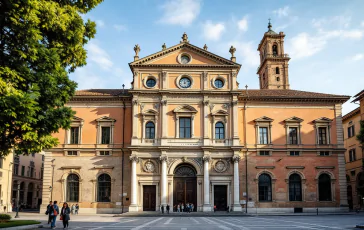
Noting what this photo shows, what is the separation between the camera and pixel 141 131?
42.9 m

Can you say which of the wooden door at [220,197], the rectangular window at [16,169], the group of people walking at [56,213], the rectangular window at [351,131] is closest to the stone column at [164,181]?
the wooden door at [220,197]

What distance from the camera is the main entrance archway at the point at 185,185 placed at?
4200 cm

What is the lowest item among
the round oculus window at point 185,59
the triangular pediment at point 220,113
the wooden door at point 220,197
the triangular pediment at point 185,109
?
the wooden door at point 220,197

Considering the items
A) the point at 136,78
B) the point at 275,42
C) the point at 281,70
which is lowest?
the point at 136,78

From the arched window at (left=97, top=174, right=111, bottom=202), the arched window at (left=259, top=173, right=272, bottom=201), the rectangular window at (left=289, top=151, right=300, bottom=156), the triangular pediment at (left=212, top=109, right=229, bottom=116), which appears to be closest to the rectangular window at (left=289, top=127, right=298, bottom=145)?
the rectangular window at (left=289, top=151, right=300, bottom=156)

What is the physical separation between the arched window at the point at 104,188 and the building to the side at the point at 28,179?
20.6 metres

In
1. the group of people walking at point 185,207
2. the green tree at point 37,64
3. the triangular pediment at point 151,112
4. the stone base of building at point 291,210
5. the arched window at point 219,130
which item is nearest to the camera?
the green tree at point 37,64

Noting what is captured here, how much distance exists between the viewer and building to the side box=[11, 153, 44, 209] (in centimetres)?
5853

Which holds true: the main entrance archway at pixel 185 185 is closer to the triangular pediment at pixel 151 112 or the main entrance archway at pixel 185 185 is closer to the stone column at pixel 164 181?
the stone column at pixel 164 181

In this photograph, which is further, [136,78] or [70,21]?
[136,78]

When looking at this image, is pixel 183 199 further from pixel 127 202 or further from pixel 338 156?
pixel 338 156

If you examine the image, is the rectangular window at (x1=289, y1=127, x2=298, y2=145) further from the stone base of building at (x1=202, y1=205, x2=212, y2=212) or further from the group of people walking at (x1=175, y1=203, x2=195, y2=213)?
the group of people walking at (x1=175, y1=203, x2=195, y2=213)

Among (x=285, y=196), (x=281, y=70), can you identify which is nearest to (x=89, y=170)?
(x=285, y=196)

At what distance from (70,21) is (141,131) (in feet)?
83.4
